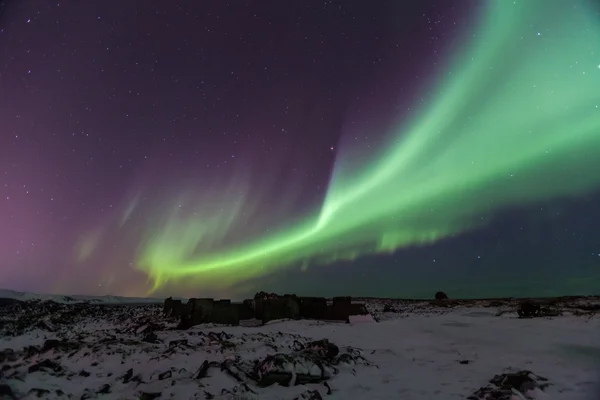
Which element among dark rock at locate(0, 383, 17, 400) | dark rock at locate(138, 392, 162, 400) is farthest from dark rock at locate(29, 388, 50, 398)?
dark rock at locate(138, 392, 162, 400)

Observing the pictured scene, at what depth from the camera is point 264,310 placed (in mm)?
19984

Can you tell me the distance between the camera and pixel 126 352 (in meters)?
10.2

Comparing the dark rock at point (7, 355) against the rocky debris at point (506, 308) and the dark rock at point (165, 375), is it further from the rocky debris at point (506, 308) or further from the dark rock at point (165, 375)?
the rocky debris at point (506, 308)

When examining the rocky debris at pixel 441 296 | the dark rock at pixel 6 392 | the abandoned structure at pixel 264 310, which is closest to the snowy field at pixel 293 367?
the dark rock at pixel 6 392

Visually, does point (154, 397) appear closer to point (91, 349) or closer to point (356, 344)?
point (91, 349)

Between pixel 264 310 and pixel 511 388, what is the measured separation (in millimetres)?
14001

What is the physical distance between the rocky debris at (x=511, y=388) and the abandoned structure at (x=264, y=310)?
12.0 m

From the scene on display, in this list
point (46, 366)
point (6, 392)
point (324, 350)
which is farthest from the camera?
point (324, 350)

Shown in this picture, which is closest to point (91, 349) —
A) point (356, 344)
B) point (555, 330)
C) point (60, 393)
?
point (60, 393)

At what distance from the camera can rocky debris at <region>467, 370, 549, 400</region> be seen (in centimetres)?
701

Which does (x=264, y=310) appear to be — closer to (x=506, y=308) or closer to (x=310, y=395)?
(x=310, y=395)

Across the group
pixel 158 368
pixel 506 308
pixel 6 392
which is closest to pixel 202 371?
pixel 158 368

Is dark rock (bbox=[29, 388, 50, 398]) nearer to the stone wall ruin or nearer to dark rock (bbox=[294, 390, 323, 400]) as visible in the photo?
dark rock (bbox=[294, 390, 323, 400])

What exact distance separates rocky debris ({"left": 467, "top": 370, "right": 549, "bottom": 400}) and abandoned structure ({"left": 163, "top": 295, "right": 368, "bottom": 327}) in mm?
12013
